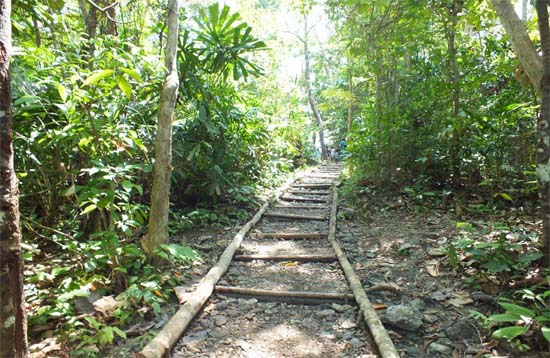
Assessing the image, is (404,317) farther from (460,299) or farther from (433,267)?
(433,267)

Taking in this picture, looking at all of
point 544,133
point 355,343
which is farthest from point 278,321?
point 544,133

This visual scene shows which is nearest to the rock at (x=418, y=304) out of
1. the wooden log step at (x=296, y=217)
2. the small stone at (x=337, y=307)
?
the small stone at (x=337, y=307)

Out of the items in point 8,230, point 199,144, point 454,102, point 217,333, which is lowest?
point 217,333

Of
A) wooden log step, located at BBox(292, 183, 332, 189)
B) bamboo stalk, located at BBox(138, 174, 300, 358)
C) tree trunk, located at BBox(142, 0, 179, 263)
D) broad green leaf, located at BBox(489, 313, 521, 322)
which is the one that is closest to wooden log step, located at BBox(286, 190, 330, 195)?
wooden log step, located at BBox(292, 183, 332, 189)

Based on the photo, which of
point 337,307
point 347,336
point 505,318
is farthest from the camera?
point 337,307

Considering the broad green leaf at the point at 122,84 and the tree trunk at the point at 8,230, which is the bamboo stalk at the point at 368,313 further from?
the broad green leaf at the point at 122,84

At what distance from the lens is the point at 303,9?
652cm

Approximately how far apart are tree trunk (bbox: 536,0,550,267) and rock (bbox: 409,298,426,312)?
99 centimetres

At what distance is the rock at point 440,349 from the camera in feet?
7.27

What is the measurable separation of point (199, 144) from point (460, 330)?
398 centimetres

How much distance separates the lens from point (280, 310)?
9.64 ft

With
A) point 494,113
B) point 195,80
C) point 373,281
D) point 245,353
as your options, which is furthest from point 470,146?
point 245,353

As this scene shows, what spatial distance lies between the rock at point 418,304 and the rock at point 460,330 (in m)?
0.29

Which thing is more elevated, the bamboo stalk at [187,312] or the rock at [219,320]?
the bamboo stalk at [187,312]
